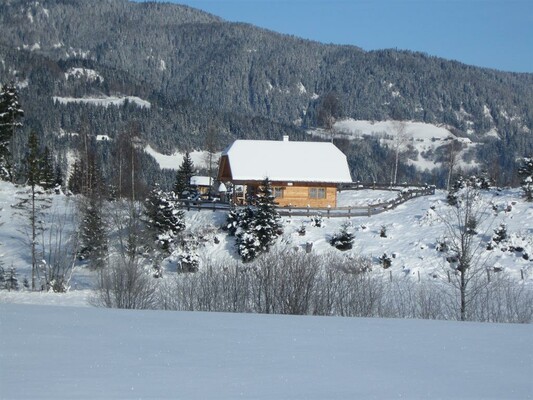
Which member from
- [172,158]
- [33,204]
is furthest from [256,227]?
[172,158]

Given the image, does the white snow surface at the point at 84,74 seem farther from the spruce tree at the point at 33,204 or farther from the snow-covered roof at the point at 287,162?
Result: the snow-covered roof at the point at 287,162

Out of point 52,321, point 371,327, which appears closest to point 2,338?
point 52,321

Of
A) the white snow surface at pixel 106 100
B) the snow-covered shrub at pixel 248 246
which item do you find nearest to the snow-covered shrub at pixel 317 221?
the snow-covered shrub at pixel 248 246

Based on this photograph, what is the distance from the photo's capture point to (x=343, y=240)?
35438mm

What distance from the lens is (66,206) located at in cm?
4572

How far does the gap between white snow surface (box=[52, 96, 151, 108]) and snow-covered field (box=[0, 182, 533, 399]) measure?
157 meters

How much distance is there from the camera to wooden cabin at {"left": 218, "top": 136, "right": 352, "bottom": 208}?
4606 centimetres

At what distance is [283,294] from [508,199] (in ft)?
91.1

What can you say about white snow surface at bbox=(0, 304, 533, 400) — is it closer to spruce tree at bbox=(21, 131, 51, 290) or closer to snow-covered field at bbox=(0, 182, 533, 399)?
snow-covered field at bbox=(0, 182, 533, 399)

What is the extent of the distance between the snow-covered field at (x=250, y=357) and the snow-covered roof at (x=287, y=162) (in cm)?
3456

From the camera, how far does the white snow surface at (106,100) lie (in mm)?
164250

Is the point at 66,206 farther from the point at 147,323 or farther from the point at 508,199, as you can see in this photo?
the point at 147,323

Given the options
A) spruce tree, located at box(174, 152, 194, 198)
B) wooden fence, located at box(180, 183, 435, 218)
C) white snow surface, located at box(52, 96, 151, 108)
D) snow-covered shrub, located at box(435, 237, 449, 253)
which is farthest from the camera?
white snow surface, located at box(52, 96, 151, 108)

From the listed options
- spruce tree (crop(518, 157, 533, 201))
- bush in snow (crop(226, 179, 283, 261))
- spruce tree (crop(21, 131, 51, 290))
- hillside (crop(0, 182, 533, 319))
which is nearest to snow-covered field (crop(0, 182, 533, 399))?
hillside (crop(0, 182, 533, 319))
